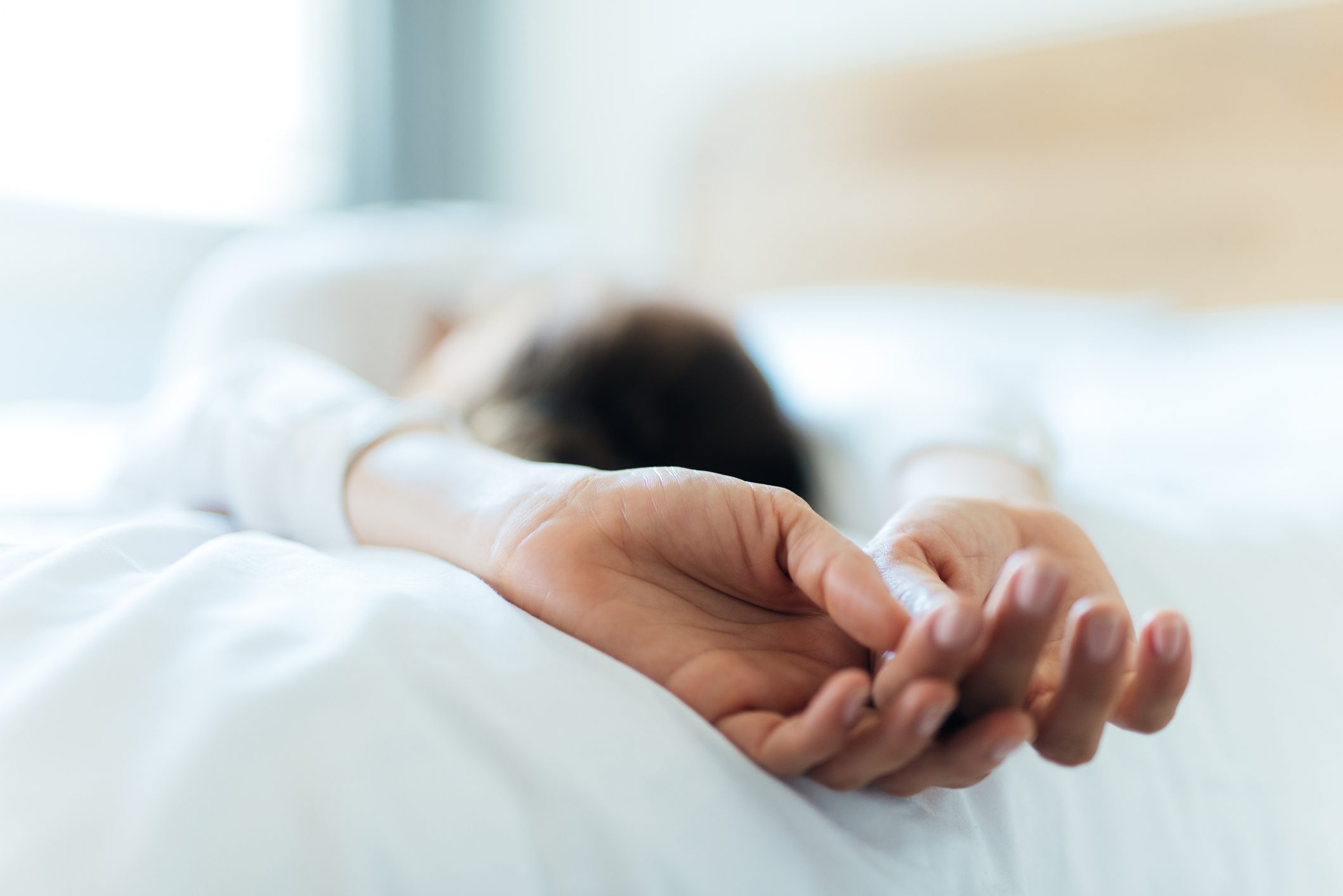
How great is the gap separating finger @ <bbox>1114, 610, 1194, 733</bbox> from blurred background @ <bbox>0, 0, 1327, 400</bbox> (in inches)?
53.1

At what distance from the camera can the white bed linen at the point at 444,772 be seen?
0.89ft

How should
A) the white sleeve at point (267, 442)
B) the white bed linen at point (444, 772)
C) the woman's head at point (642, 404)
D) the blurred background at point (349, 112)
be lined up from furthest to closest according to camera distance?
the blurred background at point (349, 112)
the woman's head at point (642, 404)
the white sleeve at point (267, 442)
the white bed linen at point (444, 772)

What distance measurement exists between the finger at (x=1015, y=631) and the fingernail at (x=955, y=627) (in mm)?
12

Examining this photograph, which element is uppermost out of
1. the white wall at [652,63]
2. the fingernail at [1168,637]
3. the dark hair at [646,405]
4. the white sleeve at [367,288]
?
the white wall at [652,63]

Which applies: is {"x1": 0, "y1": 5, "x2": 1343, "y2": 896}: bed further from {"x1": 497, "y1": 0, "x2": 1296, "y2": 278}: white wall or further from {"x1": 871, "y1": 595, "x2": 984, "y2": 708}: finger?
{"x1": 497, "y1": 0, "x2": 1296, "y2": 278}: white wall

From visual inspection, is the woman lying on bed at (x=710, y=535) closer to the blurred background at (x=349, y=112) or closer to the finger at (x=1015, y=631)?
the finger at (x=1015, y=631)

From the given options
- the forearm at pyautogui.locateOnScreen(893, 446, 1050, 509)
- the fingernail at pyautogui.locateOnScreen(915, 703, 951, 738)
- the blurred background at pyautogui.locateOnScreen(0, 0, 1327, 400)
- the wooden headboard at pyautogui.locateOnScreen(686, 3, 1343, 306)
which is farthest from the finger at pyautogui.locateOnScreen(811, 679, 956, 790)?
the blurred background at pyautogui.locateOnScreen(0, 0, 1327, 400)

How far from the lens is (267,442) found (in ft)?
1.99

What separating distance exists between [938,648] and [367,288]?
4.00 ft

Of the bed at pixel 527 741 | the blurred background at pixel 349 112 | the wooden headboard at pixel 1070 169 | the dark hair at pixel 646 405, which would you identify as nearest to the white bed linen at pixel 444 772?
the bed at pixel 527 741

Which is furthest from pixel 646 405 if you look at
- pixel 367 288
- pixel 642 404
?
pixel 367 288

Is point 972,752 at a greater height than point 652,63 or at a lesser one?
lesser

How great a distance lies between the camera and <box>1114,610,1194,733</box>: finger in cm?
31

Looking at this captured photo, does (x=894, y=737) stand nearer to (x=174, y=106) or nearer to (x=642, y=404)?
(x=642, y=404)
